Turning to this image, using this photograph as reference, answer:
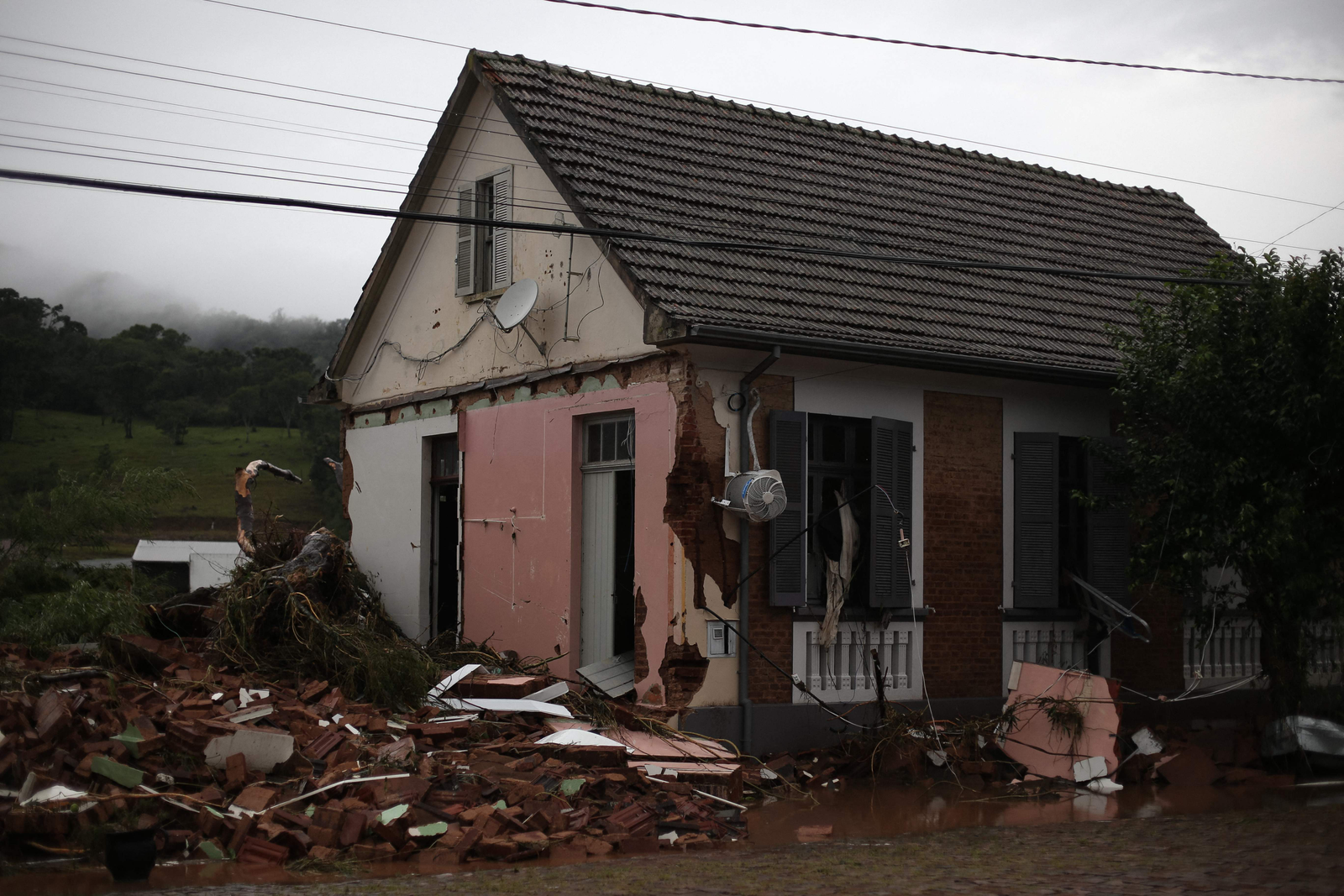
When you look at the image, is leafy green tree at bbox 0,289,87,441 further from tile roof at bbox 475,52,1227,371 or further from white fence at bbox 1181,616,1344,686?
white fence at bbox 1181,616,1344,686

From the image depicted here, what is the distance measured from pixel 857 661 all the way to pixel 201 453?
6459cm

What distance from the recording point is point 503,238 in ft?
47.0

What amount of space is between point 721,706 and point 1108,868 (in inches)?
180

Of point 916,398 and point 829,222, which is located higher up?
point 829,222

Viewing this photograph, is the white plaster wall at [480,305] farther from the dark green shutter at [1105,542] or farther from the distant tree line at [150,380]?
the distant tree line at [150,380]

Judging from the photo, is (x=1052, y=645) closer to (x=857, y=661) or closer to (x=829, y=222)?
(x=857, y=661)

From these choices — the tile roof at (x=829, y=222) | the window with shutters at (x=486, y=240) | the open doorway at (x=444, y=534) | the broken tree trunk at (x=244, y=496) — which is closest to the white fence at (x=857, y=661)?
the tile roof at (x=829, y=222)

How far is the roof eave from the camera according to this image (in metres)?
11.2

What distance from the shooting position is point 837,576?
12125 mm

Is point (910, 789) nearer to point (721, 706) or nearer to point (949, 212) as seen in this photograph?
point (721, 706)

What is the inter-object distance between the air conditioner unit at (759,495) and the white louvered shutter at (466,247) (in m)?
5.03

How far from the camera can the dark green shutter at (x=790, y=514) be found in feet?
→ 38.5

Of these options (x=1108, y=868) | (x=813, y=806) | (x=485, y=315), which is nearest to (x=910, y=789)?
(x=813, y=806)

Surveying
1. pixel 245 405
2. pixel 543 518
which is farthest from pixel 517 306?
pixel 245 405
